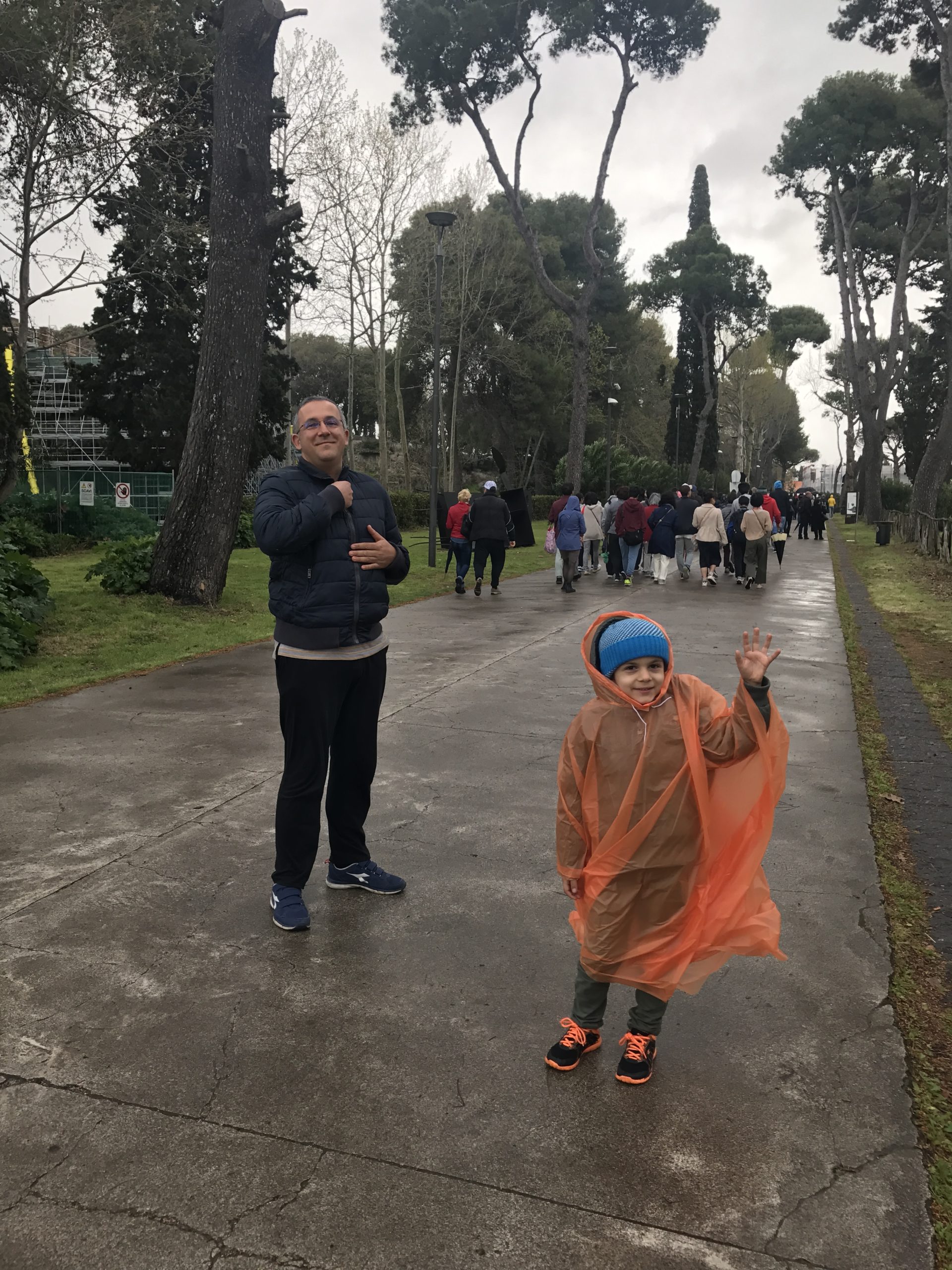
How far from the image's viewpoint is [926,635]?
1160 cm

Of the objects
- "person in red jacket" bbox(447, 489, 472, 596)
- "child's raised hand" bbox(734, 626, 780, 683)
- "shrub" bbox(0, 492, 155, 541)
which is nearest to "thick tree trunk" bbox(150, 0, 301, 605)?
"person in red jacket" bbox(447, 489, 472, 596)

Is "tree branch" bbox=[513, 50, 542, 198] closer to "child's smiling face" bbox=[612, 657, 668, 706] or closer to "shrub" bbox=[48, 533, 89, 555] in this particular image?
"shrub" bbox=[48, 533, 89, 555]

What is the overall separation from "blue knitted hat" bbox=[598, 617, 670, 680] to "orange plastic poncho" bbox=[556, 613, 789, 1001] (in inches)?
1.7

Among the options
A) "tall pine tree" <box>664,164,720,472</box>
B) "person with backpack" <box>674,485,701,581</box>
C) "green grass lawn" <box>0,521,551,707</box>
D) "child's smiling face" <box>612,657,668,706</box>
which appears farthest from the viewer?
"tall pine tree" <box>664,164,720,472</box>

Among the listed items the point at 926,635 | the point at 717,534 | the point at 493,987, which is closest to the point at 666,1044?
the point at 493,987

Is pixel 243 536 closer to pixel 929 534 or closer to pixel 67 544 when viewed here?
pixel 67 544

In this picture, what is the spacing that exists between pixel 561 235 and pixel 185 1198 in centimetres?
5193

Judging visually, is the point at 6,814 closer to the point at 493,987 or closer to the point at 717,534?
the point at 493,987

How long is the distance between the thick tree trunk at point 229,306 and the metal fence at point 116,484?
1346 cm

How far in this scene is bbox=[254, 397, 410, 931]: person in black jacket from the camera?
3.60m

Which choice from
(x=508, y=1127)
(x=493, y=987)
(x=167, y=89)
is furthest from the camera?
(x=167, y=89)

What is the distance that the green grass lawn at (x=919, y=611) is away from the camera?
27.4ft

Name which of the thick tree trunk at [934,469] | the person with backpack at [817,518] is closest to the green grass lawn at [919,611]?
the thick tree trunk at [934,469]

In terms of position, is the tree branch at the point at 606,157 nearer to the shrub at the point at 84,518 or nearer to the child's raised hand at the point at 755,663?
the shrub at the point at 84,518
